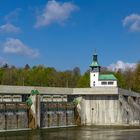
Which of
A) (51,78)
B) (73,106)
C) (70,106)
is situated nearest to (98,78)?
(73,106)

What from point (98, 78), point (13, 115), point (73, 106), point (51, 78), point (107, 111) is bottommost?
point (13, 115)

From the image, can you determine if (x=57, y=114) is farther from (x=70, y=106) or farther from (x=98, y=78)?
(x=98, y=78)

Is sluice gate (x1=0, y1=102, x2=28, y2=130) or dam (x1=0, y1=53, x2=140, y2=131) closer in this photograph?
sluice gate (x1=0, y1=102, x2=28, y2=130)

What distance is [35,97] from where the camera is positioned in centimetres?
5522

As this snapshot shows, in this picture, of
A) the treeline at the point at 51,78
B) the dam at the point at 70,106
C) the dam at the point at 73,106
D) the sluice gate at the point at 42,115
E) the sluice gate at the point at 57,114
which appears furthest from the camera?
the treeline at the point at 51,78

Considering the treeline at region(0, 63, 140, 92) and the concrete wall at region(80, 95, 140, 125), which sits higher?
the treeline at region(0, 63, 140, 92)

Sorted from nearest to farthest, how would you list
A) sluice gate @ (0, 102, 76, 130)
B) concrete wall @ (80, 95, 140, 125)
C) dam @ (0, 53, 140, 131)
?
sluice gate @ (0, 102, 76, 130), dam @ (0, 53, 140, 131), concrete wall @ (80, 95, 140, 125)

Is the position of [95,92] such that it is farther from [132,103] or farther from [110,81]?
[110,81]

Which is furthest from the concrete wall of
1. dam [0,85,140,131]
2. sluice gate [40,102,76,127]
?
sluice gate [40,102,76,127]

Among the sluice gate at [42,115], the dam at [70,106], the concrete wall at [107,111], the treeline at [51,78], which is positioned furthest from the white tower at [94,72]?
the treeline at [51,78]

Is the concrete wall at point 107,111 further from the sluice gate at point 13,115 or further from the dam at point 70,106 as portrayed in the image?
the sluice gate at point 13,115

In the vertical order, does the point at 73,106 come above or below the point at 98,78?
below

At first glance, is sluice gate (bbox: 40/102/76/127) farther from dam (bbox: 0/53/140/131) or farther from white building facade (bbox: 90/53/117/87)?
white building facade (bbox: 90/53/117/87)

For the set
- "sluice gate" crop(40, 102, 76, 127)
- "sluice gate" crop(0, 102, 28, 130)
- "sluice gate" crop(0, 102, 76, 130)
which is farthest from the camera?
"sluice gate" crop(40, 102, 76, 127)
